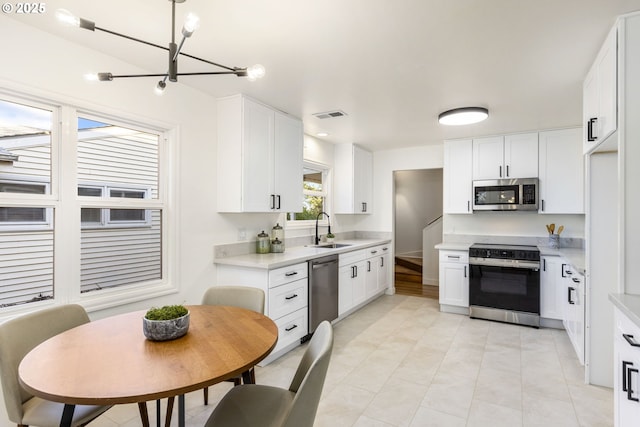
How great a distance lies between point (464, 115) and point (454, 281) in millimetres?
2231

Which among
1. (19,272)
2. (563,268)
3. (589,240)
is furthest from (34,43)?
(563,268)

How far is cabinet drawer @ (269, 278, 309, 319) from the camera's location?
117 inches

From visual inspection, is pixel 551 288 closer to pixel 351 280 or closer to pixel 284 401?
pixel 351 280

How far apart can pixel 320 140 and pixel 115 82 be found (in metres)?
2.87

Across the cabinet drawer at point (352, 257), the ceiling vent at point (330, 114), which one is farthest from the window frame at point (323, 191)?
the ceiling vent at point (330, 114)

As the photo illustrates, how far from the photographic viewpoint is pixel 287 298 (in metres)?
3.14

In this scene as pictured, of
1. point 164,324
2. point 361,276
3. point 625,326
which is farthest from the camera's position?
point 361,276

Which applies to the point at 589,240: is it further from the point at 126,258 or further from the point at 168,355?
the point at 126,258

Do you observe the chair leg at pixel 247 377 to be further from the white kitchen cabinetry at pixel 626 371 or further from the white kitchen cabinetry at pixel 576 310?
the white kitchen cabinetry at pixel 576 310

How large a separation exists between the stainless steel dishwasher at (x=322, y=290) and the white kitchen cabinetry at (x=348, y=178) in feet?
4.63

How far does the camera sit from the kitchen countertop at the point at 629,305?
1.44 m

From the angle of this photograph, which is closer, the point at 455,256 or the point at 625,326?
the point at 625,326

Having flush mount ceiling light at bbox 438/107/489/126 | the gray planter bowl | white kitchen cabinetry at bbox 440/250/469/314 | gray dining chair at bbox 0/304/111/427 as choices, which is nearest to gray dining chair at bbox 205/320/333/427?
the gray planter bowl

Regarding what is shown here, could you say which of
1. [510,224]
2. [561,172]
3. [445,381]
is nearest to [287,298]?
[445,381]
